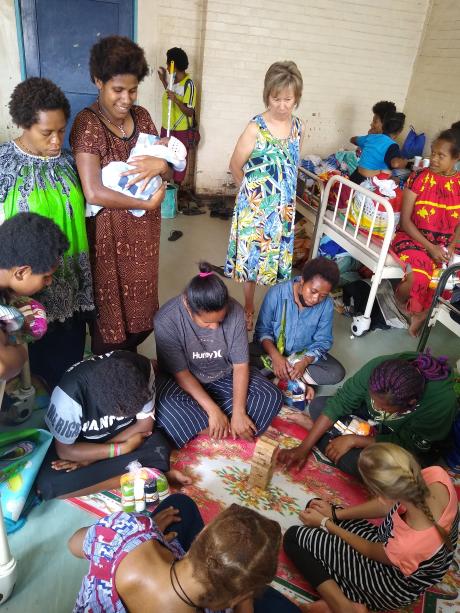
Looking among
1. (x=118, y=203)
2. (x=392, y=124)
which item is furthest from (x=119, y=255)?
(x=392, y=124)

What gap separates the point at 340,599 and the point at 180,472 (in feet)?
2.89

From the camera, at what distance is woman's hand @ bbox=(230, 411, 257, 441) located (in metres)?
2.46

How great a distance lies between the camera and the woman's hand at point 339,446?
93.3 inches

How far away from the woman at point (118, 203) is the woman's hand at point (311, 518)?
1.27 metres

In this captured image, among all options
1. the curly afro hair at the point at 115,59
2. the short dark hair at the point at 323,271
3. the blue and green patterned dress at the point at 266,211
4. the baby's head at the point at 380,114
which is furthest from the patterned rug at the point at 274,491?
the baby's head at the point at 380,114

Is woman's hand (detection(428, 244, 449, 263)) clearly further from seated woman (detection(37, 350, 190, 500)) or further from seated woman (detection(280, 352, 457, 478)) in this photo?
seated woman (detection(37, 350, 190, 500))

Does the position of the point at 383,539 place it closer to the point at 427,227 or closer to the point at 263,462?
the point at 263,462

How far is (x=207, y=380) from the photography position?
2598 mm

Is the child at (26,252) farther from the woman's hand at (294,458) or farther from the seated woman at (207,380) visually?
the woman's hand at (294,458)

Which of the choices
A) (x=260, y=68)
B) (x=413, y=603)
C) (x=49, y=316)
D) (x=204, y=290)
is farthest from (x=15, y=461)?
(x=260, y=68)

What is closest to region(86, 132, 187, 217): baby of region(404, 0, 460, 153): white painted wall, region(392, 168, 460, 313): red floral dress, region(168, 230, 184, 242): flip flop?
region(392, 168, 460, 313): red floral dress

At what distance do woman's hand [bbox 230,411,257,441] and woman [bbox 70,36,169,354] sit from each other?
723 millimetres

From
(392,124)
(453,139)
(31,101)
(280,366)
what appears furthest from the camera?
A: (392,124)

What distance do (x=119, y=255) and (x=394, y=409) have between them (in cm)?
147
